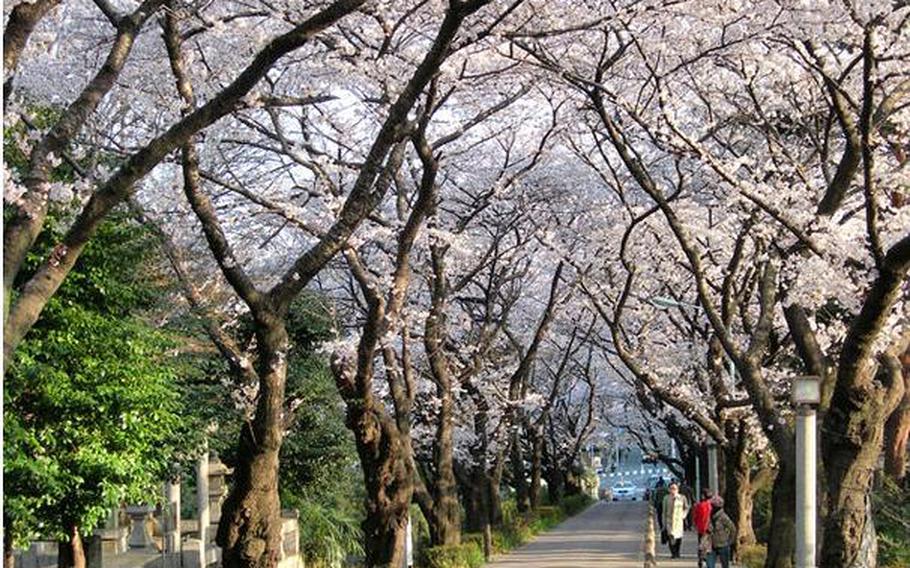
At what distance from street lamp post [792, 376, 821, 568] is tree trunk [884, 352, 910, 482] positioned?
269 inches

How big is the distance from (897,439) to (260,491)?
1285 centimetres

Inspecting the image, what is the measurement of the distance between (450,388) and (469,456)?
1245cm

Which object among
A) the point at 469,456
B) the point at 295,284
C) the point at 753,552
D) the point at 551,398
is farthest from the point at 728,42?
the point at 551,398

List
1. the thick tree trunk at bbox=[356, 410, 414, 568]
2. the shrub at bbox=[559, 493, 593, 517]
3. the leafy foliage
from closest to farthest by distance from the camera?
the leafy foliage, the thick tree trunk at bbox=[356, 410, 414, 568], the shrub at bbox=[559, 493, 593, 517]

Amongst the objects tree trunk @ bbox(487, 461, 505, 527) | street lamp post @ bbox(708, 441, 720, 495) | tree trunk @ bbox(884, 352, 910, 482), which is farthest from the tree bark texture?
tree trunk @ bbox(487, 461, 505, 527)

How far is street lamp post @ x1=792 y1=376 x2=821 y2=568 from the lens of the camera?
12578mm

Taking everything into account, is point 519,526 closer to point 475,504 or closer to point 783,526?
point 475,504

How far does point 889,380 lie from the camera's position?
13.9 meters

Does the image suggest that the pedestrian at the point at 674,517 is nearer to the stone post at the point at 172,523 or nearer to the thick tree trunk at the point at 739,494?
the thick tree trunk at the point at 739,494

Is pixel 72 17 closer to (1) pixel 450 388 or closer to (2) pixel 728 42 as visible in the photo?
(2) pixel 728 42

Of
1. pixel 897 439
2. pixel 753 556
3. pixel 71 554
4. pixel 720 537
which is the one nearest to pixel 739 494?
pixel 753 556

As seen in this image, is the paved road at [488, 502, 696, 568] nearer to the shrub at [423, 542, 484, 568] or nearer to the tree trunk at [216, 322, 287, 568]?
the shrub at [423, 542, 484, 568]

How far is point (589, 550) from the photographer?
30859mm

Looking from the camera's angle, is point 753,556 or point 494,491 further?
point 494,491
